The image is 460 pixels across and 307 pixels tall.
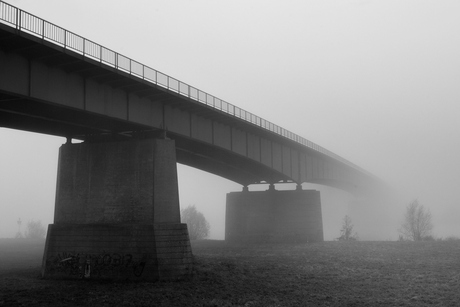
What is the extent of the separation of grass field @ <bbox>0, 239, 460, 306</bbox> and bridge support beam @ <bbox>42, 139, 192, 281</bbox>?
1.35 m

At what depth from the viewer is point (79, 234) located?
36.1m

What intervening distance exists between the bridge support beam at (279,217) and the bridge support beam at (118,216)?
33122 millimetres

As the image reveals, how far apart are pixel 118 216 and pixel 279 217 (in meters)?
36.2

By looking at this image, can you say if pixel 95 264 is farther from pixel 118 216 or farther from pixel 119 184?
pixel 119 184

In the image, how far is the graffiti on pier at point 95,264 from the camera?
1348 inches

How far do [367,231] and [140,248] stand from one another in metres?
111

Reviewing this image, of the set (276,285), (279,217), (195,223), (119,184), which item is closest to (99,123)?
(119,184)

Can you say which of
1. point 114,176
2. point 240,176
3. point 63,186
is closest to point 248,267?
point 114,176

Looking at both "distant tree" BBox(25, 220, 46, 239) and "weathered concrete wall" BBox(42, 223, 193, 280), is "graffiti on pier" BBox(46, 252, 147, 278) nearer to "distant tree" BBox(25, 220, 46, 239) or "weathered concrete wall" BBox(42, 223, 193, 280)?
"weathered concrete wall" BBox(42, 223, 193, 280)

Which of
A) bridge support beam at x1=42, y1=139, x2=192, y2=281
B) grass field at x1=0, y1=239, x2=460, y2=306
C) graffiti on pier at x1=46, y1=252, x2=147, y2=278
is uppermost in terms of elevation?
bridge support beam at x1=42, y1=139, x2=192, y2=281

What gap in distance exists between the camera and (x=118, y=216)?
36156 millimetres

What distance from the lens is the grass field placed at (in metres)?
28.8

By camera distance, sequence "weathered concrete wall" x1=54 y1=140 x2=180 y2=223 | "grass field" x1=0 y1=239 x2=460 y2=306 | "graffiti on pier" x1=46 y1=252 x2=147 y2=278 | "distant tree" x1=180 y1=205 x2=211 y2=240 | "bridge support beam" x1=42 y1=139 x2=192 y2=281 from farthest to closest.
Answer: "distant tree" x1=180 y1=205 x2=211 y2=240
"weathered concrete wall" x1=54 y1=140 x2=180 y2=223
"bridge support beam" x1=42 y1=139 x2=192 y2=281
"graffiti on pier" x1=46 y1=252 x2=147 y2=278
"grass field" x1=0 y1=239 x2=460 y2=306

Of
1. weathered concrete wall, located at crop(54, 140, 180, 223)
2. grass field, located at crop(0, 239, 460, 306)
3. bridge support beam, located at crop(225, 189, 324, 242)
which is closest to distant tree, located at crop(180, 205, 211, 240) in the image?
bridge support beam, located at crop(225, 189, 324, 242)
